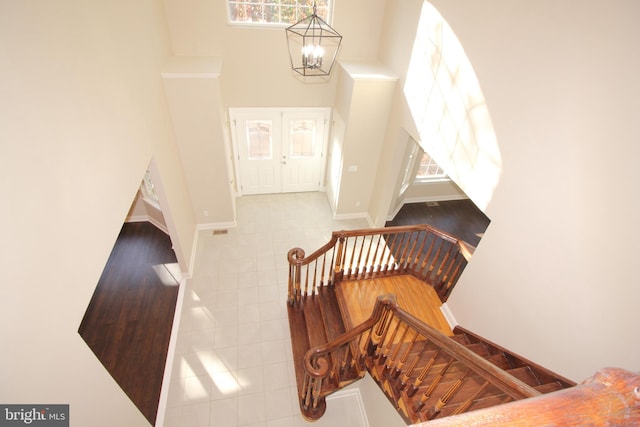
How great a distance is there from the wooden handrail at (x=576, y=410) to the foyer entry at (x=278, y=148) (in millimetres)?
6362

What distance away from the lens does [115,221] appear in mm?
2887

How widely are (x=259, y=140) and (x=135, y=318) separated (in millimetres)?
4068

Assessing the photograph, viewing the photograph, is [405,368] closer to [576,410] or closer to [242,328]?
[242,328]

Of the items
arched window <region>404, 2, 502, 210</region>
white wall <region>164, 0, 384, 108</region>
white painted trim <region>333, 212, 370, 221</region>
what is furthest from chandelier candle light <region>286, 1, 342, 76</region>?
white painted trim <region>333, 212, 370, 221</region>

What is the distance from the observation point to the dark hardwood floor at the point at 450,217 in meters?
6.91

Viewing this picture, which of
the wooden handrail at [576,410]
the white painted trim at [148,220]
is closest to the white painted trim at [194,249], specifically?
the white painted trim at [148,220]

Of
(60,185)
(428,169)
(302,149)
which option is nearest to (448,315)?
(428,169)

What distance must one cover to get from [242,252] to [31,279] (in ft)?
13.6

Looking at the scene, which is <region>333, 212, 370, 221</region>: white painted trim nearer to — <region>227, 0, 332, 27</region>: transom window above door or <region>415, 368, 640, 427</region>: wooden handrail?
<region>227, 0, 332, 27</region>: transom window above door

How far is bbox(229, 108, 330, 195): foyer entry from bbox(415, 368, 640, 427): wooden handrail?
636 centimetres

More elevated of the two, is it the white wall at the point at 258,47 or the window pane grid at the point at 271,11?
the window pane grid at the point at 271,11

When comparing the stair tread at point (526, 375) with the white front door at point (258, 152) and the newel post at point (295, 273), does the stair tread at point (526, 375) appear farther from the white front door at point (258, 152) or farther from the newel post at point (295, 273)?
the white front door at point (258, 152)

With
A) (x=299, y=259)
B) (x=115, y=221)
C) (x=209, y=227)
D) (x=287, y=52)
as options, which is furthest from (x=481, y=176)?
(x=209, y=227)

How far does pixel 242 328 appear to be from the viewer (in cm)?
464
